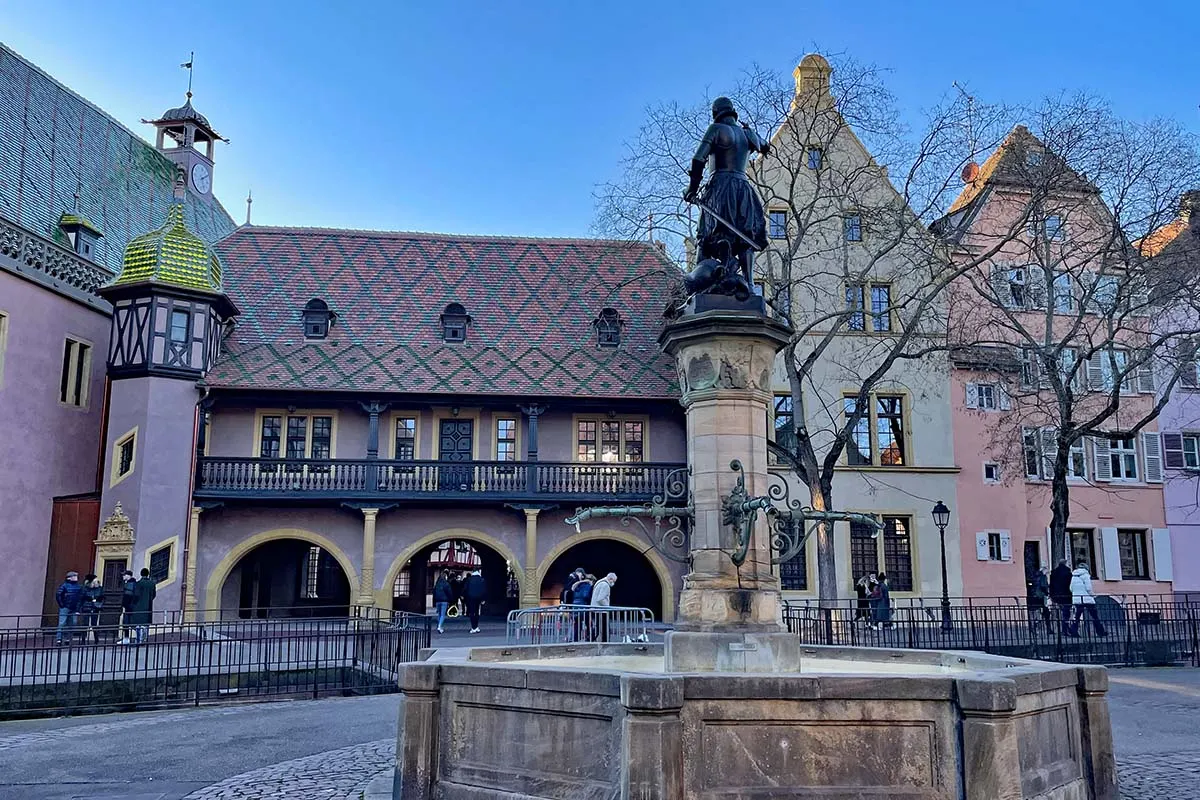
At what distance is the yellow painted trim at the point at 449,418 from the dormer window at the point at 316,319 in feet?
13.6

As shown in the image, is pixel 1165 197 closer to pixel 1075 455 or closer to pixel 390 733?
pixel 1075 455

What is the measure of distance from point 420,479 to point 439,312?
585cm

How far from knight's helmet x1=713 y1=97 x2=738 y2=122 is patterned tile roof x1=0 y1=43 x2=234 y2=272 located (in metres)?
22.0

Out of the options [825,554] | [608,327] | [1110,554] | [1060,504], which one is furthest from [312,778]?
[1110,554]

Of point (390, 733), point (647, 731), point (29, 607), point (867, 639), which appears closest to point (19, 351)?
point (29, 607)

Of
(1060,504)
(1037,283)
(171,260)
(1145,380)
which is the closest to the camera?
(1060,504)

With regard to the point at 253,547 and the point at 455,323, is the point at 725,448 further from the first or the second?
the point at 455,323

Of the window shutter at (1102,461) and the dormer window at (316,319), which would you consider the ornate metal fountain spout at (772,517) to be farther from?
the window shutter at (1102,461)

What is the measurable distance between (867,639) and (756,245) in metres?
12.4

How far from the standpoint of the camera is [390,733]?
1080 centimetres

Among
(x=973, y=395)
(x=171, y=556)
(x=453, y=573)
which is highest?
(x=973, y=395)

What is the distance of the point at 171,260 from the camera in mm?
25344

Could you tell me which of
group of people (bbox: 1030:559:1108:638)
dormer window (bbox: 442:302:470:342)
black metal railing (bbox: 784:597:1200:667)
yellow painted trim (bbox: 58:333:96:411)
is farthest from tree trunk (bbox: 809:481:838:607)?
yellow painted trim (bbox: 58:333:96:411)

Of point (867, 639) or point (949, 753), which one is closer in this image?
point (949, 753)
